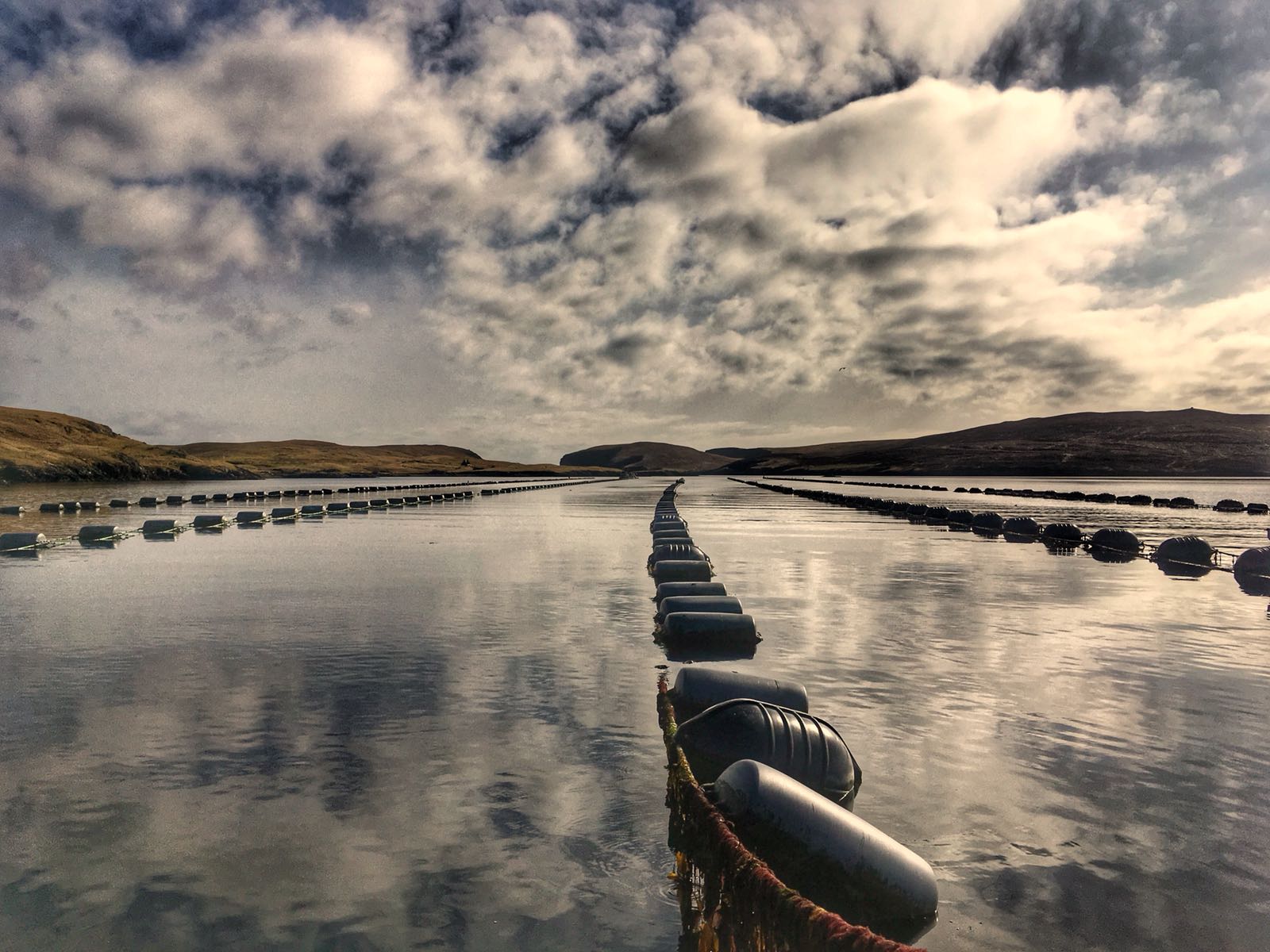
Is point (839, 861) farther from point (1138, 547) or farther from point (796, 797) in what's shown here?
point (1138, 547)

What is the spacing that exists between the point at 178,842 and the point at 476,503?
3628 inches

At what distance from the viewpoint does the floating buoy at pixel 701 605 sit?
21.3 metres

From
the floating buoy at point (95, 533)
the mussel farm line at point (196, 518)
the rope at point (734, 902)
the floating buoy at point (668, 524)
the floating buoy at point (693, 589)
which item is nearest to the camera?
the rope at point (734, 902)

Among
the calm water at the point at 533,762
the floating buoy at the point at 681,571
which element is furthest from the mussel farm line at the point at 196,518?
the floating buoy at the point at 681,571

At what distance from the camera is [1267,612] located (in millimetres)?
28281

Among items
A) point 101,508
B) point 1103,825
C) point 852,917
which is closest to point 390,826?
point 852,917

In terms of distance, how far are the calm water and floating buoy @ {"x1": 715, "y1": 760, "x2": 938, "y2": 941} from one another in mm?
400

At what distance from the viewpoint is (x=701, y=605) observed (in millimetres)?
21484

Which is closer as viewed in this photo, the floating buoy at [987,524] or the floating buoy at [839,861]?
the floating buoy at [839,861]

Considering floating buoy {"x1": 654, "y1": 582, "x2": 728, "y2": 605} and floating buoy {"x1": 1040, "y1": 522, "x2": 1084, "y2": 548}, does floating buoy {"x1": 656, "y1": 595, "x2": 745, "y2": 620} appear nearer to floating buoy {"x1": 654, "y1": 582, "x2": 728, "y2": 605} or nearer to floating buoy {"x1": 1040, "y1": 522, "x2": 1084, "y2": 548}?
floating buoy {"x1": 654, "y1": 582, "x2": 728, "y2": 605}

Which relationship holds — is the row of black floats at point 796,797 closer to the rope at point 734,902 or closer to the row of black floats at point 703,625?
the rope at point 734,902

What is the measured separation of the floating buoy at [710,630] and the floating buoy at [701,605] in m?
0.70

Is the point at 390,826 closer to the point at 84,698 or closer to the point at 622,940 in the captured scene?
the point at 622,940

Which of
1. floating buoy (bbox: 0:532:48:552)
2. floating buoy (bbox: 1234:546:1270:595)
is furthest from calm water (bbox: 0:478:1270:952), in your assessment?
floating buoy (bbox: 0:532:48:552)
